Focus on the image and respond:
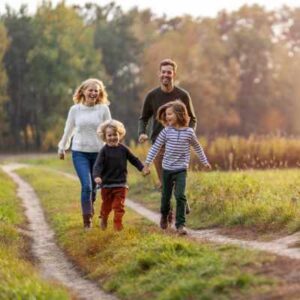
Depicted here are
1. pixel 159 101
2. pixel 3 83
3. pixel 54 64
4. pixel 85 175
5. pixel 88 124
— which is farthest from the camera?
pixel 54 64

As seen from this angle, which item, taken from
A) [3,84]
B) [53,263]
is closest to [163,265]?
[53,263]

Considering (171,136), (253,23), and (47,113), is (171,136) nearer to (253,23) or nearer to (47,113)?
(47,113)

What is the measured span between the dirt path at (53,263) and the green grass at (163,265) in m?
0.14

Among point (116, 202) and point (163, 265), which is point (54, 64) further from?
point (163, 265)

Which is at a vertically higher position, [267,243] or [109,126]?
[109,126]

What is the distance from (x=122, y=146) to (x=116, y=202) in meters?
0.82

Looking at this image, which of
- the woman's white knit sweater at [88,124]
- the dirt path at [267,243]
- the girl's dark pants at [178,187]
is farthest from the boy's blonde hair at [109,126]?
the dirt path at [267,243]

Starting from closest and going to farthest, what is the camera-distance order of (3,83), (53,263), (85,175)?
(53,263) < (85,175) < (3,83)

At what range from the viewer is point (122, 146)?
1104 cm

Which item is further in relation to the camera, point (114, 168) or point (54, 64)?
point (54, 64)

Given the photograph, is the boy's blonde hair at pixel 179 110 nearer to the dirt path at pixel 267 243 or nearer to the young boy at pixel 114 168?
the young boy at pixel 114 168

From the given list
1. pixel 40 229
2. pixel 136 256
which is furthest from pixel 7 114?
pixel 136 256

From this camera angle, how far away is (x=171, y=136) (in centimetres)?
1082

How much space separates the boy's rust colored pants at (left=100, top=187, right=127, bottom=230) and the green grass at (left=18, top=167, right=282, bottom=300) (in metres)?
→ 0.19
